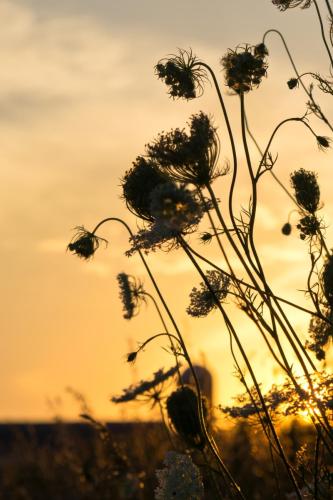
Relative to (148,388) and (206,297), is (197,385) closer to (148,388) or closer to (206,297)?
(206,297)

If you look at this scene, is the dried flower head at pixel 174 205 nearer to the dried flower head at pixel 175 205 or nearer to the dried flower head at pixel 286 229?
the dried flower head at pixel 175 205

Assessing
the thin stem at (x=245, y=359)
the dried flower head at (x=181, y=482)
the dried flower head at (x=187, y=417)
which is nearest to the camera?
the thin stem at (x=245, y=359)

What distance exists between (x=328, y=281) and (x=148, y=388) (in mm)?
1673

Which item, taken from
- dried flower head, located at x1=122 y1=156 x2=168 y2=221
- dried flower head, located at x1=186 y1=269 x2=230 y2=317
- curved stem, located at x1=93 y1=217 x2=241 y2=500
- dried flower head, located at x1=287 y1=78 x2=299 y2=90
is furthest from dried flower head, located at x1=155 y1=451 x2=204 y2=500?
dried flower head, located at x1=287 y1=78 x2=299 y2=90

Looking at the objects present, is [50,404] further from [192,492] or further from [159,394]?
[192,492]

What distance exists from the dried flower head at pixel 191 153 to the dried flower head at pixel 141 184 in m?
0.08

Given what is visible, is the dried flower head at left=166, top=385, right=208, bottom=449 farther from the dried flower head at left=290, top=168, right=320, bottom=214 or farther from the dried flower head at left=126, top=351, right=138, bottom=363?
the dried flower head at left=290, top=168, right=320, bottom=214

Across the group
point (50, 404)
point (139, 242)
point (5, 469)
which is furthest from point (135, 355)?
point (5, 469)

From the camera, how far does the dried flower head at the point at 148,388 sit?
561 cm

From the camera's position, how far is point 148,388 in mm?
5652

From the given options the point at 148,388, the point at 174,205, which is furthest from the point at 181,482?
the point at 148,388

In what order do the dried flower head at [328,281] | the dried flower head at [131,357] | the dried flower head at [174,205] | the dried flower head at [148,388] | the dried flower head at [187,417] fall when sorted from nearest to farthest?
the dried flower head at [174,205] < the dried flower head at [328,281] < the dried flower head at [131,357] < the dried flower head at [187,417] < the dried flower head at [148,388]

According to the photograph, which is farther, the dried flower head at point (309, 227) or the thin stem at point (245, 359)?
the dried flower head at point (309, 227)

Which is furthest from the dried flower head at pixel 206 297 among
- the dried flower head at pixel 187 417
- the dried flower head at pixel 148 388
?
the dried flower head at pixel 148 388
